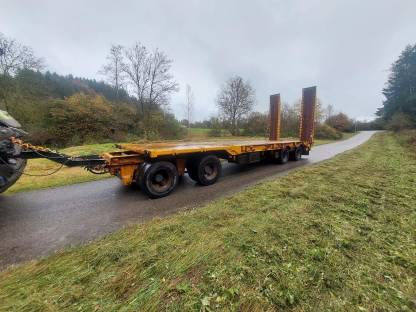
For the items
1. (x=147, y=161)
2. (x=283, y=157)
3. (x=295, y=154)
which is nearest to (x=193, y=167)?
(x=147, y=161)

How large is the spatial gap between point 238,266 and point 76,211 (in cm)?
353

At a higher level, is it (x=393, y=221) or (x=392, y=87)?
(x=392, y=87)

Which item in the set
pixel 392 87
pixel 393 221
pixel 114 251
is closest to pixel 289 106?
pixel 392 87

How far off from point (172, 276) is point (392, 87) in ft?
177

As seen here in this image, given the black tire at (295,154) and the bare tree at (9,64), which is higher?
the bare tree at (9,64)

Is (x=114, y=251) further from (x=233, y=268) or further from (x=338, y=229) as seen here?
(x=338, y=229)

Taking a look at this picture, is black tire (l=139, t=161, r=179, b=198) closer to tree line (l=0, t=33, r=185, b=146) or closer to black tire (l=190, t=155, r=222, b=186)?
black tire (l=190, t=155, r=222, b=186)

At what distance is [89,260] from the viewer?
8.00 feet

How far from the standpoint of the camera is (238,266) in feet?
7.52

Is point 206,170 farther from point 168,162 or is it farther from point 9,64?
point 9,64

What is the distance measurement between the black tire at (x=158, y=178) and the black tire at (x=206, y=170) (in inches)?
28.5

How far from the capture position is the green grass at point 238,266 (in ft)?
6.15

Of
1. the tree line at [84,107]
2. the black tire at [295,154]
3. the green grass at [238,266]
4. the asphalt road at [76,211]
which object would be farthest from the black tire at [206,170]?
the tree line at [84,107]

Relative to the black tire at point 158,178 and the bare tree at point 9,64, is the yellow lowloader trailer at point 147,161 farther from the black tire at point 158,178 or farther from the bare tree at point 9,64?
the bare tree at point 9,64
